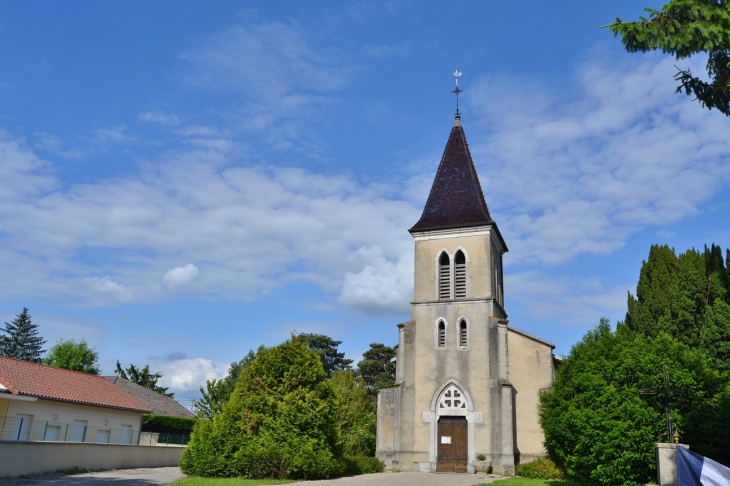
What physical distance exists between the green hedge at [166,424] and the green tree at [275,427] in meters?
17.0

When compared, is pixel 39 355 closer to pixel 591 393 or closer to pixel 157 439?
pixel 157 439

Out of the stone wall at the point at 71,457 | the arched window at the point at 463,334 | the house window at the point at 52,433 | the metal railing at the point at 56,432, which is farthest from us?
the arched window at the point at 463,334

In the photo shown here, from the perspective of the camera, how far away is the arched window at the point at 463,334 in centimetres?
2902

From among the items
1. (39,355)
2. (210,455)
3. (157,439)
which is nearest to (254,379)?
(210,455)

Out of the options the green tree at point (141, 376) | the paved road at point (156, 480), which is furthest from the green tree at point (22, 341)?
the paved road at point (156, 480)

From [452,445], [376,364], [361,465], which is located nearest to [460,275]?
[452,445]

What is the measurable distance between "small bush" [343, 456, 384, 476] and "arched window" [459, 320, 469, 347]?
6.94m

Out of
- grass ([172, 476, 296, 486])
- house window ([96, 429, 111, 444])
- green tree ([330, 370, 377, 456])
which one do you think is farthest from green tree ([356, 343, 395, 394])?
grass ([172, 476, 296, 486])

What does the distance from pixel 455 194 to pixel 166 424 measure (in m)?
23.7

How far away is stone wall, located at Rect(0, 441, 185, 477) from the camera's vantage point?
800 inches

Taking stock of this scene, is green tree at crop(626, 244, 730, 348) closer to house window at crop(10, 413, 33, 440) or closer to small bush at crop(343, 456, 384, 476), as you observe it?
small bush at crop(343, 456, 384, 476)

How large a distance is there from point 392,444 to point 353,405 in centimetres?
916

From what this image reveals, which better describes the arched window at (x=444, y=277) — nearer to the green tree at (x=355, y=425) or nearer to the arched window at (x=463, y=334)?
the arched window at (x=463, y=334)

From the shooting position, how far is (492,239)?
31188mm
